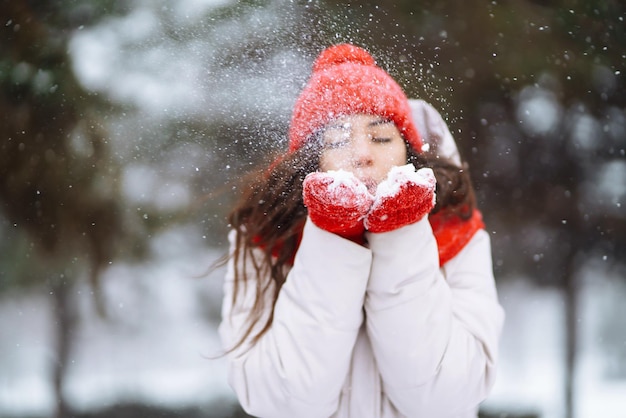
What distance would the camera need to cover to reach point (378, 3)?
0.51 metres

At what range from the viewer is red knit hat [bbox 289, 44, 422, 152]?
0.44 metres

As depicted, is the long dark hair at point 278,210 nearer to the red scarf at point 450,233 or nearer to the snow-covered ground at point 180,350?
the red scarf at point 450,233

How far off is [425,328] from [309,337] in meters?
0.08

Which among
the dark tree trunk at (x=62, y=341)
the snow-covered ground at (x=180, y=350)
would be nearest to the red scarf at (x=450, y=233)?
the snow-covered ground at (x=180, y=350)

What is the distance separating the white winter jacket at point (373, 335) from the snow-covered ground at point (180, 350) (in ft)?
0.66

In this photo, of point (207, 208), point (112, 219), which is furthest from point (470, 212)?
point (112, 219)

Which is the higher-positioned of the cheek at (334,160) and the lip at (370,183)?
the cheek at (334,160)

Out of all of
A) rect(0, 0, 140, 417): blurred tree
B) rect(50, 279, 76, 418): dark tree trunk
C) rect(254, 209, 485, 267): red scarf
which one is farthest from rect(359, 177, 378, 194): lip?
rect(50, 279, 76, 418): dark tree trunk

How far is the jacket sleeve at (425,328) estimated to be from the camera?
48cm

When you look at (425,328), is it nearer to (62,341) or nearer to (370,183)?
(370,183)

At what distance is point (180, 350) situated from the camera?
78cm

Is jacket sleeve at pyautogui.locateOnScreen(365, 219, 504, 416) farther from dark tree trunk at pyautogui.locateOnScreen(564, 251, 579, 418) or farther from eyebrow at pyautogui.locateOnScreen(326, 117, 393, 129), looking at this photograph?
dark tree trunk at pyautogui.locateOnScreen(564, 251, 579, 418)

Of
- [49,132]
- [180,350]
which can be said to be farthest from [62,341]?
[49,132]

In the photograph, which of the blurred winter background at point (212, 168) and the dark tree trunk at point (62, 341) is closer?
the blurred winter background at point (212, 168)
